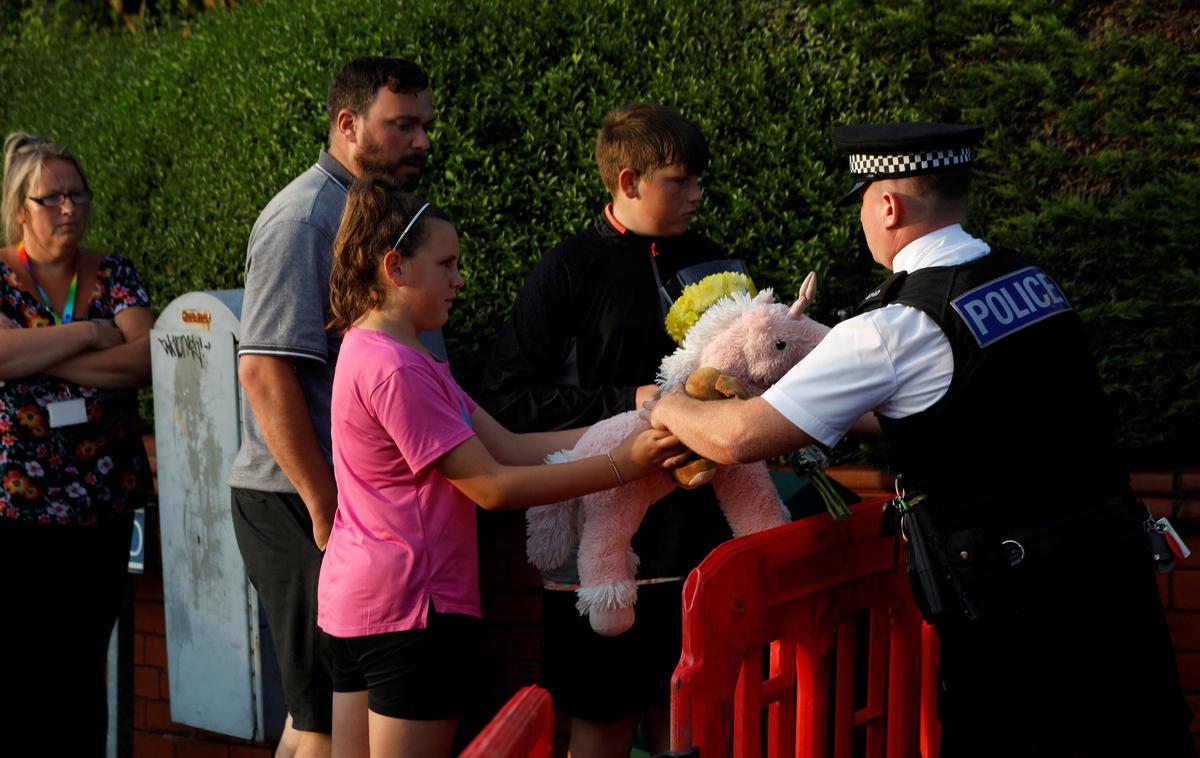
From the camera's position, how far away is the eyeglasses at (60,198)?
14.4ft

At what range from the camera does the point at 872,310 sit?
2.91 metres

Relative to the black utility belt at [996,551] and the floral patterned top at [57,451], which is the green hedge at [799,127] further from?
the black utility belt at [996,551]

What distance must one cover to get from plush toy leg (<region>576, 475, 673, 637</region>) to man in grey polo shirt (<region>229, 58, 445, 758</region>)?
76cm

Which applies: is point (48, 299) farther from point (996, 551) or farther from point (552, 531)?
point (996, 551)

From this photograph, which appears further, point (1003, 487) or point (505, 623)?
point (505, 623)

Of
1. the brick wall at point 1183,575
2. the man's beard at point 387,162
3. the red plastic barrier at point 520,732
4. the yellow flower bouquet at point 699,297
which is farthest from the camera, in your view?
the brick wall at point 1183,575

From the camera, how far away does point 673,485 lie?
3.25 metres

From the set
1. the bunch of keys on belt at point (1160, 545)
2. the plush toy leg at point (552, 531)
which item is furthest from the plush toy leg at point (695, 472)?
the bunch of keys on belt at point (1160, 545)

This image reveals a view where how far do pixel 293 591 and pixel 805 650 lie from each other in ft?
4.81

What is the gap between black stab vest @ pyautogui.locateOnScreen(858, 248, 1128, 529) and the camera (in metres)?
2.82

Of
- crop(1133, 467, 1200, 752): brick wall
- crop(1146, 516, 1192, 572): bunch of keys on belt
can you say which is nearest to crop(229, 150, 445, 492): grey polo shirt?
crop(1146, 516, 1192, 572): bunch of keys on belt

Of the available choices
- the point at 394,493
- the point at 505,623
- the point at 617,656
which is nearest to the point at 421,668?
the point at 394,493

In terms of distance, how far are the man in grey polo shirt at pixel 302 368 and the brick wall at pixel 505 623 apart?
837 millimetres

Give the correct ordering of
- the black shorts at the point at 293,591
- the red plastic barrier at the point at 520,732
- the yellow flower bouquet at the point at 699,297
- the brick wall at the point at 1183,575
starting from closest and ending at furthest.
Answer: the red plastic barrier at the point at 520,732, the yellow flower bouquet at the point at 699,297, the black shorts at the point at 293,591, the brick wall at the point at 1183,575
